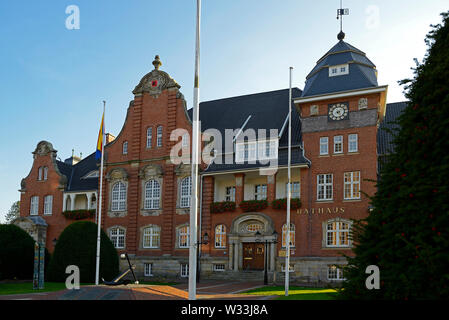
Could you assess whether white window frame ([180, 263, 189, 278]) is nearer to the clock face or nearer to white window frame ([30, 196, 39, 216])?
the clock face

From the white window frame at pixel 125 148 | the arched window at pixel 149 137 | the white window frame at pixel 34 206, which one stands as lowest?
the white window frame at pixel 34 206

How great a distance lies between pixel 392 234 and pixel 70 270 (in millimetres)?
27686

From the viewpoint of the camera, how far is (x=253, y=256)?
38.0m

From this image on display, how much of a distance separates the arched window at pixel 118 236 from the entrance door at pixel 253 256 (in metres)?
12.1

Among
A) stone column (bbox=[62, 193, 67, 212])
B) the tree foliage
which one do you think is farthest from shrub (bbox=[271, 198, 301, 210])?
the tree foliage

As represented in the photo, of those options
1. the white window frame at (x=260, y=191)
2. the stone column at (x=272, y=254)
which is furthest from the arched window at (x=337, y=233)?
the white window frame at (x=260, y=191)

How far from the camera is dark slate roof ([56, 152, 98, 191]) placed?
48297mm

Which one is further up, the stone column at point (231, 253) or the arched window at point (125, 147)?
the arched window at point (125, 147)

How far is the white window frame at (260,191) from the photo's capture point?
129 feet

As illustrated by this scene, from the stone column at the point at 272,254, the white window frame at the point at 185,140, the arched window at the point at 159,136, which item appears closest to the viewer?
the stone column at the point at 272,254

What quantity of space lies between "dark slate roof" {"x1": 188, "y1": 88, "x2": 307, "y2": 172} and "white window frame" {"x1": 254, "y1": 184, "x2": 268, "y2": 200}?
7.99 feet

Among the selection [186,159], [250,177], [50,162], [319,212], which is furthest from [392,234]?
[50,162]

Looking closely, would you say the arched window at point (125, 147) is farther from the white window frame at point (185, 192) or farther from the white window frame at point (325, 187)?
the white window frame at point (325, 187)
